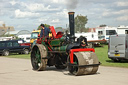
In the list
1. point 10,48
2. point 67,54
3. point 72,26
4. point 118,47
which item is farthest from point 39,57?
point 10,48

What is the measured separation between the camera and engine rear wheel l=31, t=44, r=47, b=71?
39.5ft

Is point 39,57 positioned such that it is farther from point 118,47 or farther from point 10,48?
point 10,48

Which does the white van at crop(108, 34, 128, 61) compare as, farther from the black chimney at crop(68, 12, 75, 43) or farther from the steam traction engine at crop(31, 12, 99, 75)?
the black chimney at crop(68, 12, 75, 43)

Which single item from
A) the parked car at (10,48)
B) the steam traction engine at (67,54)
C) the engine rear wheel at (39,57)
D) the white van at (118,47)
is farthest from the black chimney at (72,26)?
the parked car at (10,48)

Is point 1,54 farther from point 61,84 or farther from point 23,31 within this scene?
point 23,31

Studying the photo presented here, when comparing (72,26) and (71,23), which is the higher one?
(71,23)

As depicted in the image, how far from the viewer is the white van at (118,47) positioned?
1622 centimetres

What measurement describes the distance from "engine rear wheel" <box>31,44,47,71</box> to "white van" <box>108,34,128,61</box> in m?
5.81

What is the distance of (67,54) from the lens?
36.2 ft

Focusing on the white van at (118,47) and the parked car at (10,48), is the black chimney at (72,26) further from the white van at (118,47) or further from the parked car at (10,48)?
the parked car at (10,48)

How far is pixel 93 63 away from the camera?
406 inches

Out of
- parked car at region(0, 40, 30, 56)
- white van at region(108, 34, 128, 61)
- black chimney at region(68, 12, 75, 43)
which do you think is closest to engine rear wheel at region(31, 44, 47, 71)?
black chimney at region(68, 12, 75, 43)

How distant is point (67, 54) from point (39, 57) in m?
2.03

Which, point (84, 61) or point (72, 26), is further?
point (72, 26)
